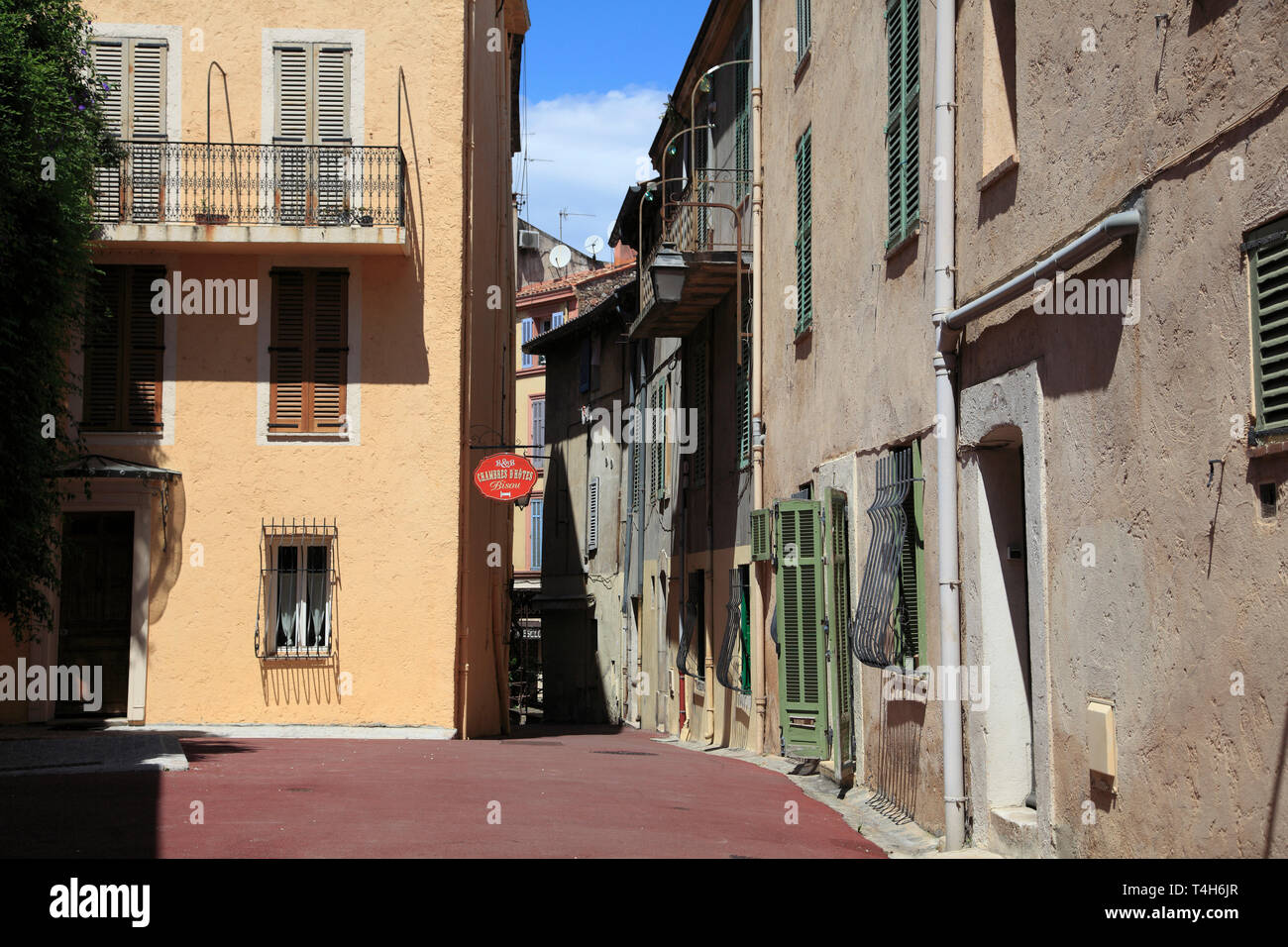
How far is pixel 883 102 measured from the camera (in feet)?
34.9

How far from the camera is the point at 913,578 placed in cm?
991

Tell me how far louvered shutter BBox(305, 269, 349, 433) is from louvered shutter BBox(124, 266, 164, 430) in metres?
1.73

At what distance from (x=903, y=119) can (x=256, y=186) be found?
9288mm

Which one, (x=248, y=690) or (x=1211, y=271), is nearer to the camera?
(x=1211, y=271)

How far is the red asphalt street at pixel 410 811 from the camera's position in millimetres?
7035

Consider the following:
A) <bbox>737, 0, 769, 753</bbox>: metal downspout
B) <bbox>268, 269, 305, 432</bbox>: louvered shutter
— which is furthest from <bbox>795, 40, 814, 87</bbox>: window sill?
<bbox>268, 269, 305, 432</bbox>: louvered shutter

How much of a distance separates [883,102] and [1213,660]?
251 inches

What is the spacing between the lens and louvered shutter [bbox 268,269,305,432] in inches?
644

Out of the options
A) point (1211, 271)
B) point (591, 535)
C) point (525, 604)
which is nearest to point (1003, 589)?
point (1211, 271)

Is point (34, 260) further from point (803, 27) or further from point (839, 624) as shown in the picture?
point (839, 624)

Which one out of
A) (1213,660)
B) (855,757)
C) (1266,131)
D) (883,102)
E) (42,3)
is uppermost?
(42,3)

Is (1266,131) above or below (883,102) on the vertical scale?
below

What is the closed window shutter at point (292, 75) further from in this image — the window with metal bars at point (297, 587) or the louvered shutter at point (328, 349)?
the window with metal bars at point (297, 587)
